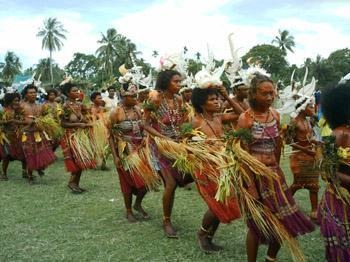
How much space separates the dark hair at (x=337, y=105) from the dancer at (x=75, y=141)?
15.3 ft

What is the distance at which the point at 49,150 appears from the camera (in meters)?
8.38

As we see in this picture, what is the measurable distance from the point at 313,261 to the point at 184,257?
1123 millimetres

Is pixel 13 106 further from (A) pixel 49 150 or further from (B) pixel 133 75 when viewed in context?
(B) pixel 133 75

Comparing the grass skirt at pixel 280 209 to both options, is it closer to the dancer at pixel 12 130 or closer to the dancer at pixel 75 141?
the dancer at pixel 75 141

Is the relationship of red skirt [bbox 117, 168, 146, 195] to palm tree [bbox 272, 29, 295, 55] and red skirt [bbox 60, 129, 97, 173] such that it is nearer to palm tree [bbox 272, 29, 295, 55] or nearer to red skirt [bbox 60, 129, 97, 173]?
red skirt [bbox 60, 129, 97, 173]

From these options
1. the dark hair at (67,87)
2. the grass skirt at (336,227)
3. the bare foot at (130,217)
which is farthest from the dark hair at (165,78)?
the dark hair at (67,87)

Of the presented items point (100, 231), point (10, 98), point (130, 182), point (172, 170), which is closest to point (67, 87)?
point (10, 98)

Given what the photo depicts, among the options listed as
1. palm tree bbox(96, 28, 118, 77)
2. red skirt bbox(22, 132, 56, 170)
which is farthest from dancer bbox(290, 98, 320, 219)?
palm tree bbox(96, 28, 118, 77)

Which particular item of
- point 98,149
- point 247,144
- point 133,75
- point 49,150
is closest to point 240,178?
point 247,144

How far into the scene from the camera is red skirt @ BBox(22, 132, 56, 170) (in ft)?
27.0

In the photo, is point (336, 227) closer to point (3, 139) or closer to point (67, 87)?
point (67, 87)

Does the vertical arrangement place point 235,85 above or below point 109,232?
above

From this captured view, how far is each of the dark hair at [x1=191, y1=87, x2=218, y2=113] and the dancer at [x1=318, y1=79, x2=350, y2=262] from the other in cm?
141

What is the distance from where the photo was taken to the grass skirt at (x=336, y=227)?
3271 millimetres
